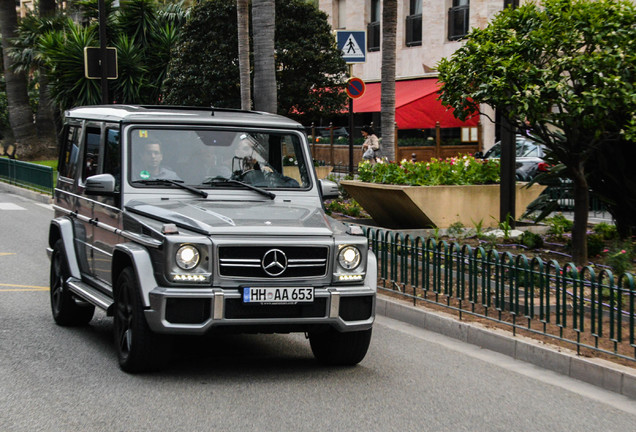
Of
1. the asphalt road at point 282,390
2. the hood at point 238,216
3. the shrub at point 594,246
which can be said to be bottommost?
the asphalt road at point 282,390

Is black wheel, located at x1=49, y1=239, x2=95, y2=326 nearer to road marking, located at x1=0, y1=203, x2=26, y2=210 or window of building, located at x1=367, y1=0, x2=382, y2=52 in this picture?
road marking, located at x1=0, y1=203, x2=26, y2=210

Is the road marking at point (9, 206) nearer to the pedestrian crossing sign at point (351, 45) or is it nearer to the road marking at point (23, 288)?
the pedestrian crossing sign at point (351, 45)

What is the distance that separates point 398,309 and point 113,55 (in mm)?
17350

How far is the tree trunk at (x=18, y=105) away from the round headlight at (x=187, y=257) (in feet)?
121

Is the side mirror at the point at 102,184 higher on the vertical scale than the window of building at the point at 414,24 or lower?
lower

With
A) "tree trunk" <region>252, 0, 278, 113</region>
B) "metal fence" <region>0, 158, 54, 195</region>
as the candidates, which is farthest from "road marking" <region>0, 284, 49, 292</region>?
"metal fence" <region>0, 158, 54, 195</region>

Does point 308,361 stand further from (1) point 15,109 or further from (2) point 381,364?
(1) point 15,109

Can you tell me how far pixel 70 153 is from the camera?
32.6 ft

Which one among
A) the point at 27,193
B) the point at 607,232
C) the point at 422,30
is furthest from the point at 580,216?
the point at 422,30

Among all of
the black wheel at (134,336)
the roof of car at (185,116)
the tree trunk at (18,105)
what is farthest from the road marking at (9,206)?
the black wheel at (134,336)

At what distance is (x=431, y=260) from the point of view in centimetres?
998

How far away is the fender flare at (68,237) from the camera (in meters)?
9.12

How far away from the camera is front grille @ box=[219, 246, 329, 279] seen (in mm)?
6910

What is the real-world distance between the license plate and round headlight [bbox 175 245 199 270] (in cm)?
39
